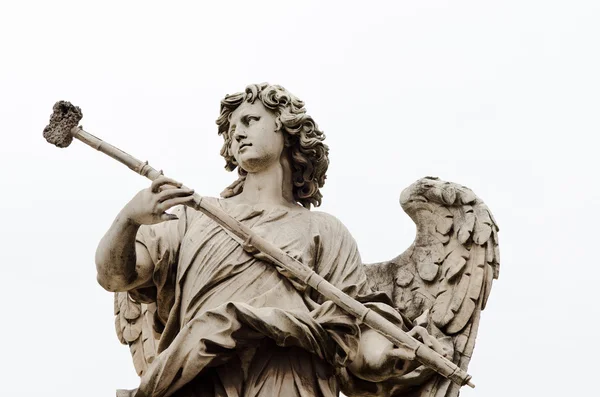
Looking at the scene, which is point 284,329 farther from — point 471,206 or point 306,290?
point 471,206

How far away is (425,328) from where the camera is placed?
51.4 feet

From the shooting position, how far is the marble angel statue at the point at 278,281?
15.3 metres

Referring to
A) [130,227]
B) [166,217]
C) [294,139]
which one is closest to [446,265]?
[294,139]

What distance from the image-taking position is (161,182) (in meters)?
15.5

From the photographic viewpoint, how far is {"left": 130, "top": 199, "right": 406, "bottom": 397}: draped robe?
15180 millimetres

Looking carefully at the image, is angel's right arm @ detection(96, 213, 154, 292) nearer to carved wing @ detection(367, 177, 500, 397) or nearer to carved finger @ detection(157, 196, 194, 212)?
carved finger @ detection(157, 196, 194, 212)

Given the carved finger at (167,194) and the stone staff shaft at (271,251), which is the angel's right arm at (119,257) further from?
the stone staff shaft at (271,251)

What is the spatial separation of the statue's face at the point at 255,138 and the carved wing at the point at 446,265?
131 centimetres

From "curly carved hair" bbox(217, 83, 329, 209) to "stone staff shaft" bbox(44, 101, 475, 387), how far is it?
1018 millimetres

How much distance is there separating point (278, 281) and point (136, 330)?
4.77 ft

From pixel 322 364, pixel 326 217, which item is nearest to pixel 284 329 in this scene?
pixel 322 364

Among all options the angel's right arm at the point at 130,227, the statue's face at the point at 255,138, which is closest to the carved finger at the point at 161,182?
the angel's right arm at the point at 130,227

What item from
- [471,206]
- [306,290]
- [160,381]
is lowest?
[160,381]

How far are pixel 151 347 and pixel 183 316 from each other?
2.82 ft
